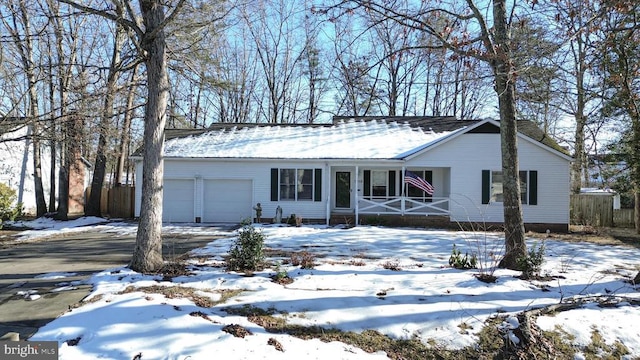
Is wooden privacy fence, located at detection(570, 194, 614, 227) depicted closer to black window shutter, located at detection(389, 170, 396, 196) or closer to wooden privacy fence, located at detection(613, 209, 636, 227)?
wooden privacy fence, located at detection(613, 209, 636, 227)

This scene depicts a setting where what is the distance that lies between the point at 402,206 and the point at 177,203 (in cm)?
983

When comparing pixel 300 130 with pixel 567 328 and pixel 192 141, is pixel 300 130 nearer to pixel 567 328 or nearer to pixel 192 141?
pixel 192 141

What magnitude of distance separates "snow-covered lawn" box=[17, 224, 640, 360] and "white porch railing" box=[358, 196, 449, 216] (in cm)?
788

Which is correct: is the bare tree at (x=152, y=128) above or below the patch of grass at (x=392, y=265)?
above

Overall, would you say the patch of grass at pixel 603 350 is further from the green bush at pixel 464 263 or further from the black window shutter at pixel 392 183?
the black window shutter at pixel 392 183

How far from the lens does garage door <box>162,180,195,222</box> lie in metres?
16.6

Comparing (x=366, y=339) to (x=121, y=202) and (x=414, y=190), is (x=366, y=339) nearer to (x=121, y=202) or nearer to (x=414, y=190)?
(x=414, y=190)

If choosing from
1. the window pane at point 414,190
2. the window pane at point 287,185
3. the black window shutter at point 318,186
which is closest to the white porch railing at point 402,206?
the window pane at point 414,190

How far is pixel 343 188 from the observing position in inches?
682

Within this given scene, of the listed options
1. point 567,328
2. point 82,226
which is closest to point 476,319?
point 567,328

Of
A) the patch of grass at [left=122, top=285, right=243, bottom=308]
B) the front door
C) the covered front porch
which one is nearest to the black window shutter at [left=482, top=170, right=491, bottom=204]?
the covered front porch

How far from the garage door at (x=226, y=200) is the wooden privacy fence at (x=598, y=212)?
51.5 ft

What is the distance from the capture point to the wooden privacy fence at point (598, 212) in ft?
58.4

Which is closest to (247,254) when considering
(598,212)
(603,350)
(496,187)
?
(603,350)
